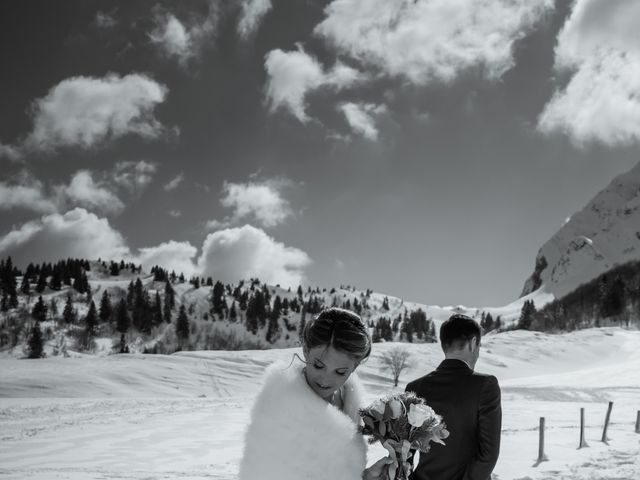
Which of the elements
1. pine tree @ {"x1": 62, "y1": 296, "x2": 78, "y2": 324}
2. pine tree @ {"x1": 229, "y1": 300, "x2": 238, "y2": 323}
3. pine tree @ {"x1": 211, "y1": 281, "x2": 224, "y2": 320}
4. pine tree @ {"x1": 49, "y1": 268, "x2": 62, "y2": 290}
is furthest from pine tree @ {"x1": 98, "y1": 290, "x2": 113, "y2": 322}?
pine tree @ {"x1": 229, "y1": 300, "x2": 238, "y2": 323}

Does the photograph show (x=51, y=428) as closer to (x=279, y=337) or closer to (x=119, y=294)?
(x=279, y=337)

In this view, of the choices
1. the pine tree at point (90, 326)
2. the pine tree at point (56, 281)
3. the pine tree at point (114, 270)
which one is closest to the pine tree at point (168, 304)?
the pine tree at point (90, 326)

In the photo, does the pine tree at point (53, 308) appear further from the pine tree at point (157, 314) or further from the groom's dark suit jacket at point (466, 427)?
the groom's dark suit jacket at point (466, 427)

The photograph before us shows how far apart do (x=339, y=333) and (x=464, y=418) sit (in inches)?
52.1

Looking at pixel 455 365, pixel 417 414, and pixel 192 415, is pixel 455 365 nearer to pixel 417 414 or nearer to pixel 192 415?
pixel 417 414

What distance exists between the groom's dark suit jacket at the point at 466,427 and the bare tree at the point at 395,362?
4901 cm

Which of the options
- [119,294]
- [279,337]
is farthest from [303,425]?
[119,294]

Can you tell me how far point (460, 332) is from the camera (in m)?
3.38

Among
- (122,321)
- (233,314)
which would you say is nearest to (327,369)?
(122,321)

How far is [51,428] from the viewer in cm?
1903

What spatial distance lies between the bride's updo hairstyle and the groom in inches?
38.9

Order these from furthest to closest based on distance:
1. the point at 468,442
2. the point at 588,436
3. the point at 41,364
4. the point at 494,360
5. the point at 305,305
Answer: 1. the point at 305,305
2. the point at 494,360
3. the point at 41,364
4. the point at 588,436
5. the point at 468,442

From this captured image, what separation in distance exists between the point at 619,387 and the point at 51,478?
43.4m

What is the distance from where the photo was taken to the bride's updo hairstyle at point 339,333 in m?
2.40
